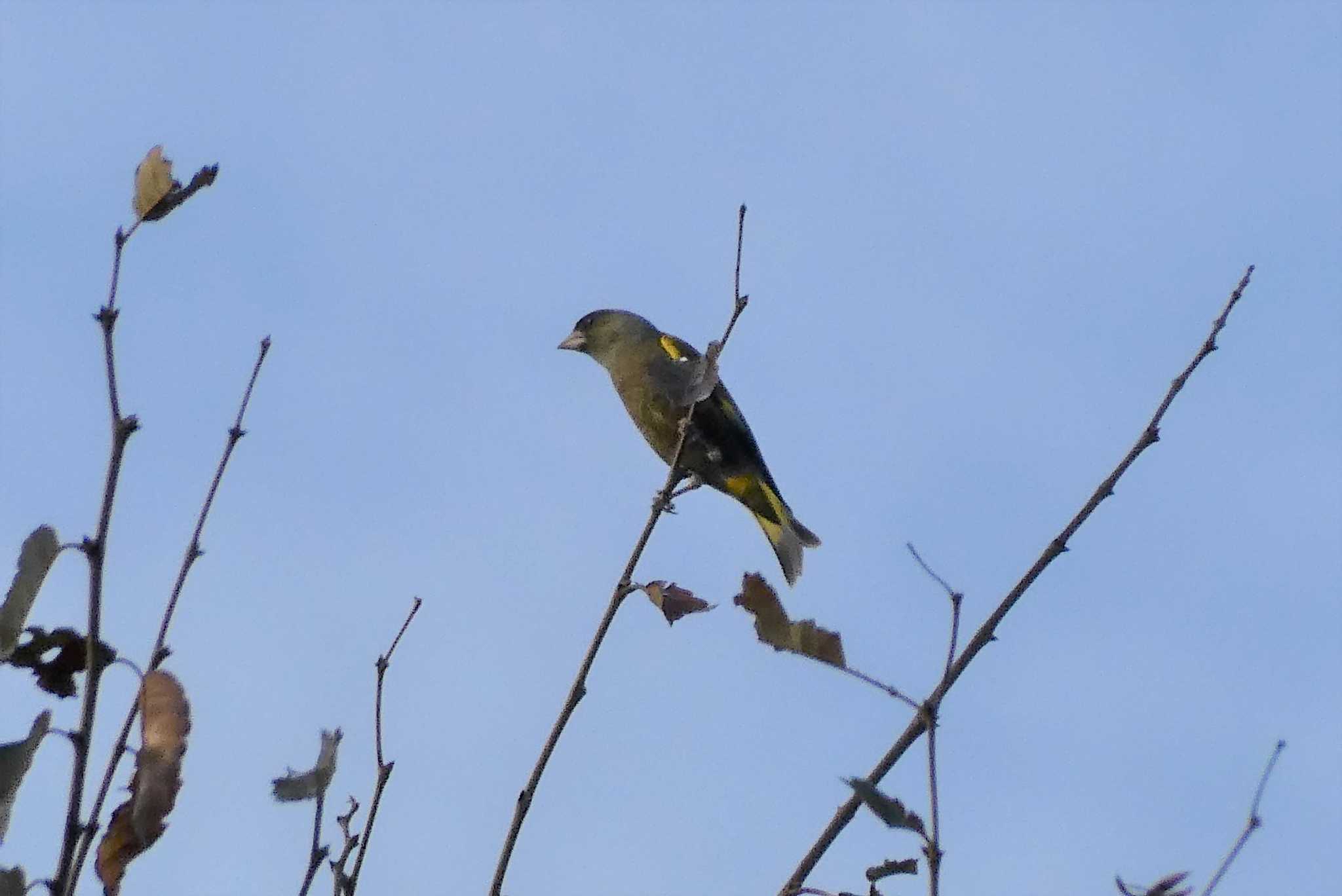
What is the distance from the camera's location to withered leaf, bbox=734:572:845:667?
8.75 feet

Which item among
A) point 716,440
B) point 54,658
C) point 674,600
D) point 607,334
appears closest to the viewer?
point 54,658

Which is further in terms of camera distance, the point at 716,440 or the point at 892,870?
the point at 716,440

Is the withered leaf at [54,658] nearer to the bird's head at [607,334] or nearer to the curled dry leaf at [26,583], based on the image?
the curled dry leaf at [26,583]

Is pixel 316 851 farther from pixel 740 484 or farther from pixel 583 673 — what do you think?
pixel 740 484

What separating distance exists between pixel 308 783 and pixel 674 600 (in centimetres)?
107

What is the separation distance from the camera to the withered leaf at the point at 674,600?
350 cm

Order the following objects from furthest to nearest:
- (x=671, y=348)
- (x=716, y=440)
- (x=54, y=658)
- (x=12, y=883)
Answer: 1. (x=671, y=348)
2. (x=716, y=440)
3. (x=54, y=658)
4. (x=12, y=883)

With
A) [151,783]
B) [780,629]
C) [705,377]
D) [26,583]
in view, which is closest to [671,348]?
[705,377]

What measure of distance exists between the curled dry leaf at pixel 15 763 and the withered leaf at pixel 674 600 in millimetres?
1415

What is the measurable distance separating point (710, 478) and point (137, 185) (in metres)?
6.01

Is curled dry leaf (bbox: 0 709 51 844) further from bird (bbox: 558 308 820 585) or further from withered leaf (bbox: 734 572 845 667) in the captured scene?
bird (bbox: 558 308 820 585)

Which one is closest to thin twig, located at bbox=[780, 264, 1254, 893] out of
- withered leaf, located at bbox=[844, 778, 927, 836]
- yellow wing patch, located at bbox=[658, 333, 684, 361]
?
withered leaf, located at bbox=[844, 778, 927, 836]

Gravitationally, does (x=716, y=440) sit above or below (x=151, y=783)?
above

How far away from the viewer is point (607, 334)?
10.4m
